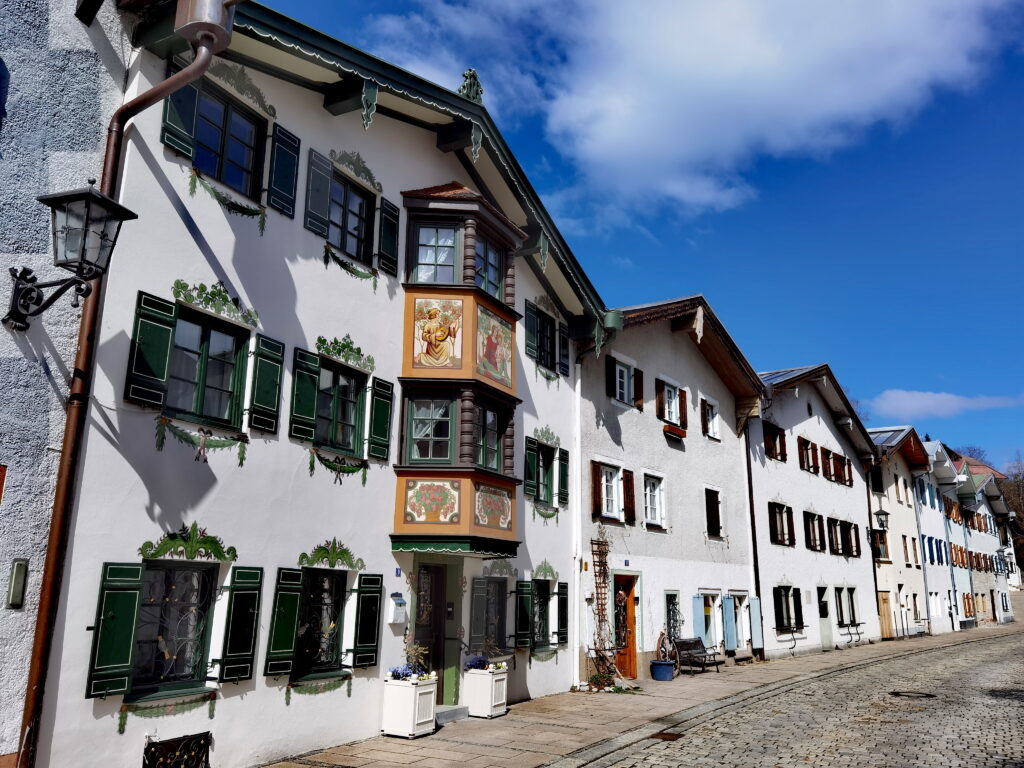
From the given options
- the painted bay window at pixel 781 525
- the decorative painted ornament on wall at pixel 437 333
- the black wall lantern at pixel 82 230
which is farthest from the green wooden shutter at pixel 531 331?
the painted bay window at pixel 781 525

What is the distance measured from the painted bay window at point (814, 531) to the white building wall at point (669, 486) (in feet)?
17.2

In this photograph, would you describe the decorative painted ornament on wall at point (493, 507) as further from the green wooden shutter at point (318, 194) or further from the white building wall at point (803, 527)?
the white building wall at point (803, 527)

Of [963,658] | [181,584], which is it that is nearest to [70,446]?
[181,584]

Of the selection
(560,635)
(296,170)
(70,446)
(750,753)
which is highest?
(296,170)

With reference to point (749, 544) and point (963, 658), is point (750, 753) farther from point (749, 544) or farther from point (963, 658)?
point (963, 658)

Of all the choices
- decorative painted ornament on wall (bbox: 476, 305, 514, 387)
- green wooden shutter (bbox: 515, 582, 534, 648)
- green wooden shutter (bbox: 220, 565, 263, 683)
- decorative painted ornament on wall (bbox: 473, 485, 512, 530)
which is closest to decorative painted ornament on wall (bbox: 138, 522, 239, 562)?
green wooden shutter (bbox: 220, 565, 263, 683)

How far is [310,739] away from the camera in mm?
11055

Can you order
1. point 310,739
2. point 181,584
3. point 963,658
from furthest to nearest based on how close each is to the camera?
point 963,658 < point 310,739 < point 181,584

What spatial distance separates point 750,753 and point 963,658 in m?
19.9

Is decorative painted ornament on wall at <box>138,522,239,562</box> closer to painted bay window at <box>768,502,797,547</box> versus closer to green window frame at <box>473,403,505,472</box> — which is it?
green window frame at <box>473,403,505,472</box>

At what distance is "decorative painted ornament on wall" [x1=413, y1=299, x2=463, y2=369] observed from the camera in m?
13.6

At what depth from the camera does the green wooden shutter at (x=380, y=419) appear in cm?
1280

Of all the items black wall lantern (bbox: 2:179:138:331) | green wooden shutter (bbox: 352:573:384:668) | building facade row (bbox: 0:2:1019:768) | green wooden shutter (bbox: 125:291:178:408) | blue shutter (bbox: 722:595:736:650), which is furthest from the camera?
blue shutter (bbox: 722:595:736:650)

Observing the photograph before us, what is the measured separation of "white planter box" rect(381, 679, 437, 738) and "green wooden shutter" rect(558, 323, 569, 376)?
7943 mm
